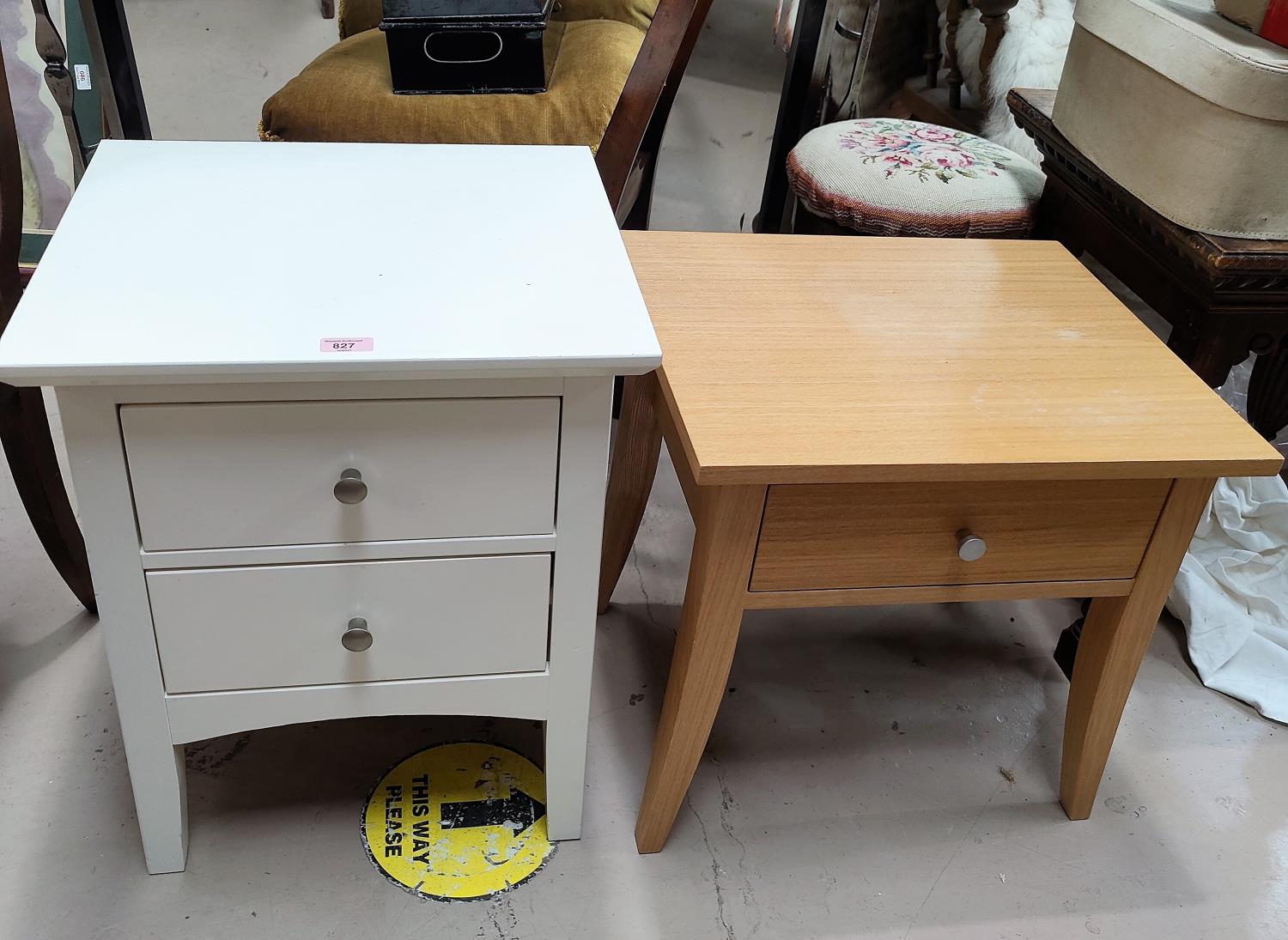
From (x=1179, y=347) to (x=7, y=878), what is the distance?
1308 millimetres

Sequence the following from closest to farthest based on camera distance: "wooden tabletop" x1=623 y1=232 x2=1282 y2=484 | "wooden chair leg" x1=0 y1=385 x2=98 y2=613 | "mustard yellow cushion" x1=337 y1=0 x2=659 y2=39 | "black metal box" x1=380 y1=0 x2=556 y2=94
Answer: "wooden tabletop" x1=623 y1=232 x2=1282 y2=484 < "wooden chair leg" x1=0 y1=385 x2=98 y2=613 < "black metal box" x1=380 y1=0 x2=556 y2=94 < "mustard yellow cushion" x1=337 y1=0 x2=659 y2=39

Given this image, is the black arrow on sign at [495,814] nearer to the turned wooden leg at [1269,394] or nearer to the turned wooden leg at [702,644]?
the turned wooden leg at [702,644]

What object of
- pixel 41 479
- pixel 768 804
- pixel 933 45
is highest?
pixel 933 45

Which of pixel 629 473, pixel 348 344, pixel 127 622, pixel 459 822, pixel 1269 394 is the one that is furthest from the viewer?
pixel 1269 394

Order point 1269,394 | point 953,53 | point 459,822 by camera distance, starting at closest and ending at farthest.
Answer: point 459,822 < point 1269,394 < point 953,53

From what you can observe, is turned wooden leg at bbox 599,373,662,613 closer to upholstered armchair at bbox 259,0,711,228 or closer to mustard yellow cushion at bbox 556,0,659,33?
upholstered armchair at bbox 259,0,711,228

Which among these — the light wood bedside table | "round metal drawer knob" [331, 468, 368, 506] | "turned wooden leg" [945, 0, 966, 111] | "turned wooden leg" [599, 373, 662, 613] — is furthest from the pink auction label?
"turned wooden leg" [945, 0, 966, 111]

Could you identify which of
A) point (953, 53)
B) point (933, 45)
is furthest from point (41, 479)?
point (933, 45)

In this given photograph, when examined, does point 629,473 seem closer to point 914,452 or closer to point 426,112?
point 914,452

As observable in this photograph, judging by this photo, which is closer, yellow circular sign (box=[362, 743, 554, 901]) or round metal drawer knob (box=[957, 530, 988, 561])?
round metal drawer knob (box=[957, 530, 988, 561])

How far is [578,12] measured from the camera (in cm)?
177

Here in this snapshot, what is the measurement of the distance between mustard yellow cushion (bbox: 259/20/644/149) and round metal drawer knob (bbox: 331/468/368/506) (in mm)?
804

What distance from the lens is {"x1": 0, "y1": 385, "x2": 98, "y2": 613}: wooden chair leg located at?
3.69ft

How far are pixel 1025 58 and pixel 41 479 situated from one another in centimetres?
165
